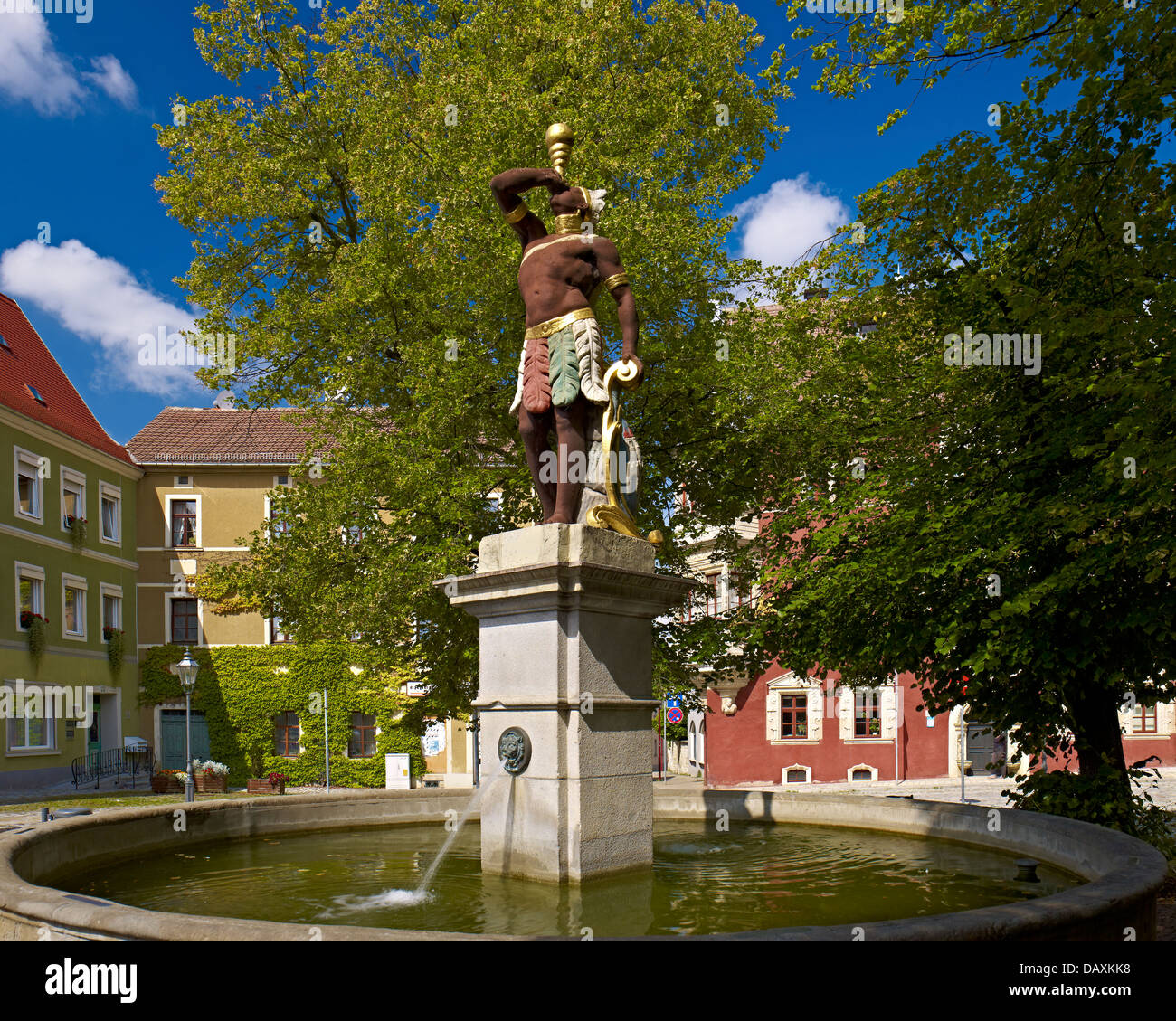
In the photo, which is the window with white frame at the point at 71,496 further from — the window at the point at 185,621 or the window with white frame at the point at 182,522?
the window at the point at 185,621

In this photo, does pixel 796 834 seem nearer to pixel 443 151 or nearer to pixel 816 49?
pixel 816 49

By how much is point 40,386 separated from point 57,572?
21.5 ft

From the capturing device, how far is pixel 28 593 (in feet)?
104

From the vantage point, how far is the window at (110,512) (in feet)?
120

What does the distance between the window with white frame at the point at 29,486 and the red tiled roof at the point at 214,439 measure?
7151 millimetres

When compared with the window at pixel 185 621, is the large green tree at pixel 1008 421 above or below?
above

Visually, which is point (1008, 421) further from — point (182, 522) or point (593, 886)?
point (182, 522)

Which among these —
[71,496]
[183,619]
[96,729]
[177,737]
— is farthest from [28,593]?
[177,737]

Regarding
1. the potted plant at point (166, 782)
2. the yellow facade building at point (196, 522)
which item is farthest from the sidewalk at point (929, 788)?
the yellow facade building at point (196, 522)

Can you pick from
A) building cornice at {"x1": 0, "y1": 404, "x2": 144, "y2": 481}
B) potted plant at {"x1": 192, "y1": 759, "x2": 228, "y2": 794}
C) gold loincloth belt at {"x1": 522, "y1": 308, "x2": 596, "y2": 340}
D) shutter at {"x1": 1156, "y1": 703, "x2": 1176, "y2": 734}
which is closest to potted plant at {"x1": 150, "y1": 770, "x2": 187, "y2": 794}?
potted plant at {"x1": 192, "y1": 759, "x2": 228, "y2": 794}

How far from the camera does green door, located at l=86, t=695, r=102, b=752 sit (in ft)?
114

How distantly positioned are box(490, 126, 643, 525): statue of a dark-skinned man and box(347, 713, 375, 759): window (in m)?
31.8

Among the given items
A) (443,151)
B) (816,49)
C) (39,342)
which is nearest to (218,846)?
(816,49)

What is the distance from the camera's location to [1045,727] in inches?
490
